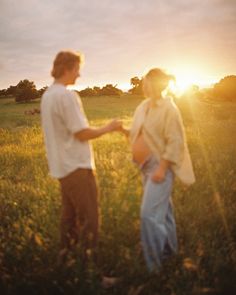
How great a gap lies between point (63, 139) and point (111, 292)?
6.08ft

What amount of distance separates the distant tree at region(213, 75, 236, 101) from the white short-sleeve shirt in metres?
48.6

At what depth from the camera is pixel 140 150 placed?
→ 3.84 meters

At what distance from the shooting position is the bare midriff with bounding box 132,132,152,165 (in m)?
3.81

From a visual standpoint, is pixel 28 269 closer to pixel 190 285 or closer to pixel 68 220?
pixel 68 220

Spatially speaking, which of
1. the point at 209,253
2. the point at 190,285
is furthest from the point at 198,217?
the point at 190,285

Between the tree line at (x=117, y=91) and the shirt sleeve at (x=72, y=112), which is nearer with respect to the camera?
the shirt sleeve at (x=72, y=112)

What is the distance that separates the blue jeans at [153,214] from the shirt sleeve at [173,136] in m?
0.22

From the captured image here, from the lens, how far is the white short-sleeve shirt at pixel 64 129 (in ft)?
10.7

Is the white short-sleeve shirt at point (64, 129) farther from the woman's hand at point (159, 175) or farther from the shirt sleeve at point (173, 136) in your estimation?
the shirt sleeve at point (173, 136)

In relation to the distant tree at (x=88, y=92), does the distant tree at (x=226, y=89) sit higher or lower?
lower

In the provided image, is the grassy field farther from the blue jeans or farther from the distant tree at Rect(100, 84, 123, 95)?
the distant tree at Rect(100, 84, 123, 95)

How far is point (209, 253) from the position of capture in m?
4.28

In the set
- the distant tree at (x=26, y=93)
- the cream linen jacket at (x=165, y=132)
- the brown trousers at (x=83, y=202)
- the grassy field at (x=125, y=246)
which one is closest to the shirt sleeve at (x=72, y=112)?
the brown trousers at (x=83, y=202)

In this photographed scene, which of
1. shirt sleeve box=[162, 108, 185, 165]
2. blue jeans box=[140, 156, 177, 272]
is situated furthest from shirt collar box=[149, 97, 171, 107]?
blue jeans box=[140, 156, 177, 272]
